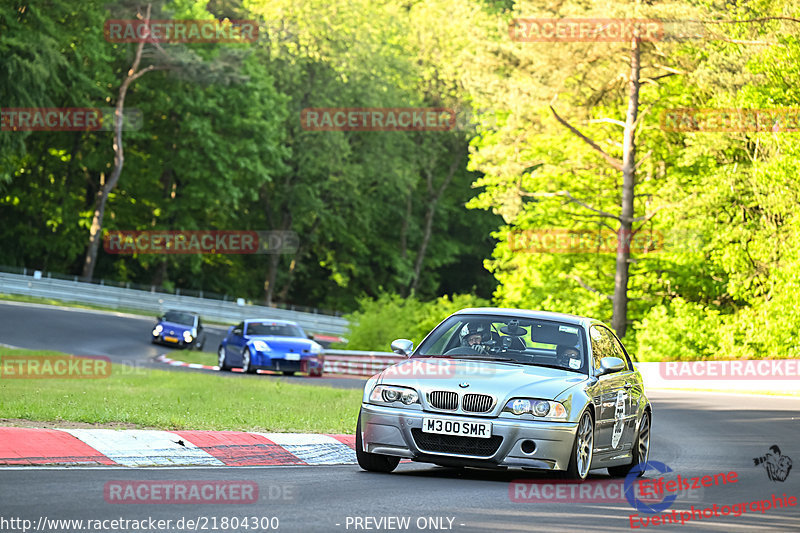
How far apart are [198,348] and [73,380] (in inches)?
869

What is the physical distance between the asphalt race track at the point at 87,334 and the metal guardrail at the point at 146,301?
3.09 meters

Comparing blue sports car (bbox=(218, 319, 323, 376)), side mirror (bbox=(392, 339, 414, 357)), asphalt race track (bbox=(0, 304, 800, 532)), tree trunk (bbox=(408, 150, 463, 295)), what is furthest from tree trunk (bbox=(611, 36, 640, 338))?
tree trunk (bbox=(408, 150, 463, 295))

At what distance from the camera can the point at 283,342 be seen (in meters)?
32.1

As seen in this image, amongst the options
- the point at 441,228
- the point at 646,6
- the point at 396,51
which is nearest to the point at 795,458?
the point at 646,6

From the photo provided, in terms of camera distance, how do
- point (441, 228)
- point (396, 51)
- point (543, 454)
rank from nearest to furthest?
point (543, 454) < point (396, 51) < point (441, 228)

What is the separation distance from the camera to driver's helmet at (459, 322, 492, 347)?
1196 centimetres

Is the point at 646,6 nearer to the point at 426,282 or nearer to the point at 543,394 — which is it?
the point at 543,394

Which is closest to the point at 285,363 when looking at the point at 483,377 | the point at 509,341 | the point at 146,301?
the point at 509,341

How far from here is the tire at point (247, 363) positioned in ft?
104

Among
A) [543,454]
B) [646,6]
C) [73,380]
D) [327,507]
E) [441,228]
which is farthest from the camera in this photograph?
[441,228]

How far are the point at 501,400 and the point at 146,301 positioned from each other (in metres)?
50.6

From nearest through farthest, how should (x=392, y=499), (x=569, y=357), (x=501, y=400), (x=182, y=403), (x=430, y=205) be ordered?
(x=392, y=499) → (x=501, y=400) → (x=569, y=357) → (x=182, y=403) → (x=430, y=205)

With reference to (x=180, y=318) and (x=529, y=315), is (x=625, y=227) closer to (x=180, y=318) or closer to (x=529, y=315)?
(x=180, y=318)

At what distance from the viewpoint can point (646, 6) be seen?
134ft
